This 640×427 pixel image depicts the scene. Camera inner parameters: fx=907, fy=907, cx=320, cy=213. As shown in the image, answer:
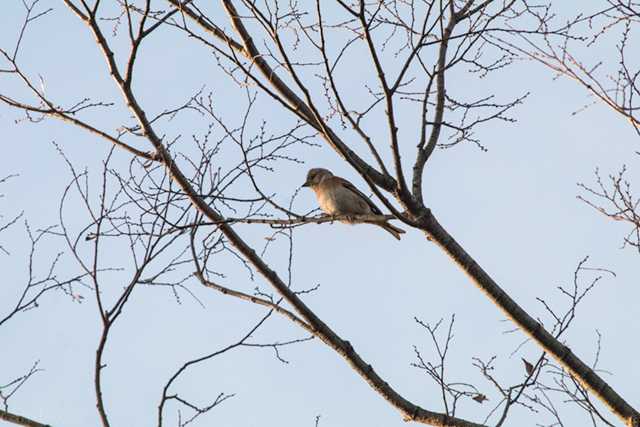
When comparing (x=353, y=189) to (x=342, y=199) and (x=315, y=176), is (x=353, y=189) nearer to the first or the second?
(x=342, y=199)

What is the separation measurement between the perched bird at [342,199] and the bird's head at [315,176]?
7cm

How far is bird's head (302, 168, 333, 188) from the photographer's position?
9081 mm

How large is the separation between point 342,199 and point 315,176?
0.87 metres

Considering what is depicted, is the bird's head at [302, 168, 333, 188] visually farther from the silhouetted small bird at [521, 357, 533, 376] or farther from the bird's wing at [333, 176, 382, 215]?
the silhouetted small bird at [521, 357, 533, 376]

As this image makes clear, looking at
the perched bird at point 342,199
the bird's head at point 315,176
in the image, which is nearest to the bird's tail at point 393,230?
the perched bird at point 342,199

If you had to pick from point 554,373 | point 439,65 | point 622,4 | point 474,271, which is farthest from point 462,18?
point 554,373

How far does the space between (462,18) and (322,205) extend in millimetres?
2831

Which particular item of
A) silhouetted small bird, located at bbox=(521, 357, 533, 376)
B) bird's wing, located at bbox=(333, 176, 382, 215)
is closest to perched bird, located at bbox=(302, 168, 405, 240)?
bird's wing, located at bbox=(333, 176, 382, 215)

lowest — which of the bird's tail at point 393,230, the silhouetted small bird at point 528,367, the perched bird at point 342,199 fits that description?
the silhouetted small bird at point 528,367

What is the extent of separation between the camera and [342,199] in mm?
8375

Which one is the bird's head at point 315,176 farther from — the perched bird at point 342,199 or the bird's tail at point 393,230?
the bird's tail at point 393,230

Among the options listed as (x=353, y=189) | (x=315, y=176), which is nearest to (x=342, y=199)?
(x=353, y=189)

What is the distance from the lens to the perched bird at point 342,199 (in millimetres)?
8328

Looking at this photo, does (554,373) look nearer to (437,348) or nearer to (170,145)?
(437,348)
